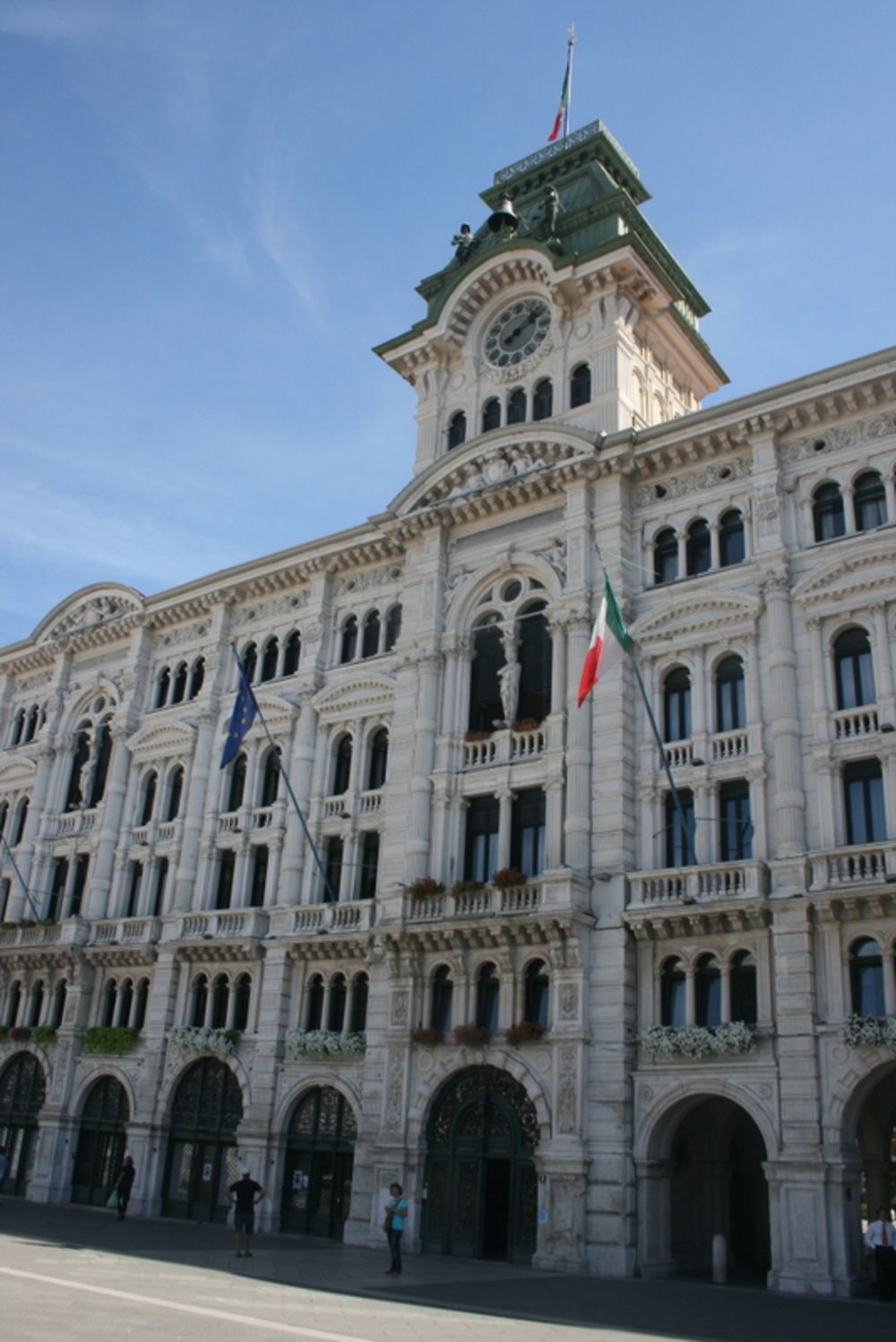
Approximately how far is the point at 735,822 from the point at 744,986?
13.7 ft

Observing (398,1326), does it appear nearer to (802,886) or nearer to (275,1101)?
(802,886)

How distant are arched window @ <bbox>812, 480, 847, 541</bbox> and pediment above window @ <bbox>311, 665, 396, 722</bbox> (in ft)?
46.9

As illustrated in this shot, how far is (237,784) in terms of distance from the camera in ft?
143

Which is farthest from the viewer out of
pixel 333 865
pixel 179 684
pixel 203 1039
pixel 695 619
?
pixel 179 684

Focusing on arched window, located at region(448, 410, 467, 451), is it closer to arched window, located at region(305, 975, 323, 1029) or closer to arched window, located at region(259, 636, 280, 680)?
arched window, located at region(259, 636, 280, 680)

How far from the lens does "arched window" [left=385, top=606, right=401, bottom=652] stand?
1623 inches

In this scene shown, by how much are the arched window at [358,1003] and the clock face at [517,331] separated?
69.8 feet

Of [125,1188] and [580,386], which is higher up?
[580,386]

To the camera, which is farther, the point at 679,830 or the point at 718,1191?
the point at 718,1191

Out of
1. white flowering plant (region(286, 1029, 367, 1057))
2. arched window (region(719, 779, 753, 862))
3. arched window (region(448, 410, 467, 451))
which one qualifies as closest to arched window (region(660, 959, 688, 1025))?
arched window (region(719, 779, 753, 862))

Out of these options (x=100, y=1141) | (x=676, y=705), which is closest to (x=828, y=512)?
(x=676, y=705)

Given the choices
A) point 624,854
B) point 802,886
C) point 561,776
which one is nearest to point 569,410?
point 561,776

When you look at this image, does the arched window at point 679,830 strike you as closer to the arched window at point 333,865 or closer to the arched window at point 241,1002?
the arched window at point 333,865

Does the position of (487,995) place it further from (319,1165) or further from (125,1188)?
(125,1188)
